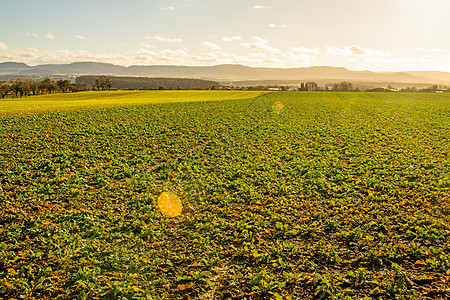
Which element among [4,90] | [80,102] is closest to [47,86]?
[4,90]

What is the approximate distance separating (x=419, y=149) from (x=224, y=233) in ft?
58.4

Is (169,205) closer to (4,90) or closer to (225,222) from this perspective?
(225,222)

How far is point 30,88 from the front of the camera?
4582 inches

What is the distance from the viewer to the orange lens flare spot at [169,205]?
11.1 meters

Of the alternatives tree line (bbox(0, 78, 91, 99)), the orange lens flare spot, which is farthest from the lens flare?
tree line (bbox(0, 78, 91, 99))

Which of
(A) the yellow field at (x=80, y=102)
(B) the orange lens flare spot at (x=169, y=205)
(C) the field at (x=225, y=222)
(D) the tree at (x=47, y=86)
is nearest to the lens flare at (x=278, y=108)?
(A) the yellow field at (x=80, y=102)

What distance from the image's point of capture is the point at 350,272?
7.61 m

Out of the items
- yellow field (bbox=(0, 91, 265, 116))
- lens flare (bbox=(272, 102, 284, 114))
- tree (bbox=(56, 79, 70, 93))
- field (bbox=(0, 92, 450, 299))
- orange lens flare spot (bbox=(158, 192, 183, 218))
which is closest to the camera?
field (bbox=(0, 92, 450, 299))

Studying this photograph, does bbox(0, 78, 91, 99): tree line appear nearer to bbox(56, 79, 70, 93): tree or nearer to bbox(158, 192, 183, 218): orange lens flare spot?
bbox(56, 79, 70, 93): tree

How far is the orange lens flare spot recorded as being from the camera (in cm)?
1114

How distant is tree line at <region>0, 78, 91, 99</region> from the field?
365ft

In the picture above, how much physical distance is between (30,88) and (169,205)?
13277 centimetres

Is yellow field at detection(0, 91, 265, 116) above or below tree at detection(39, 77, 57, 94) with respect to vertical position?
below

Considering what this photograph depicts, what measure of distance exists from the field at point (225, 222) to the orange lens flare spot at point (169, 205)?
0.86 feet
